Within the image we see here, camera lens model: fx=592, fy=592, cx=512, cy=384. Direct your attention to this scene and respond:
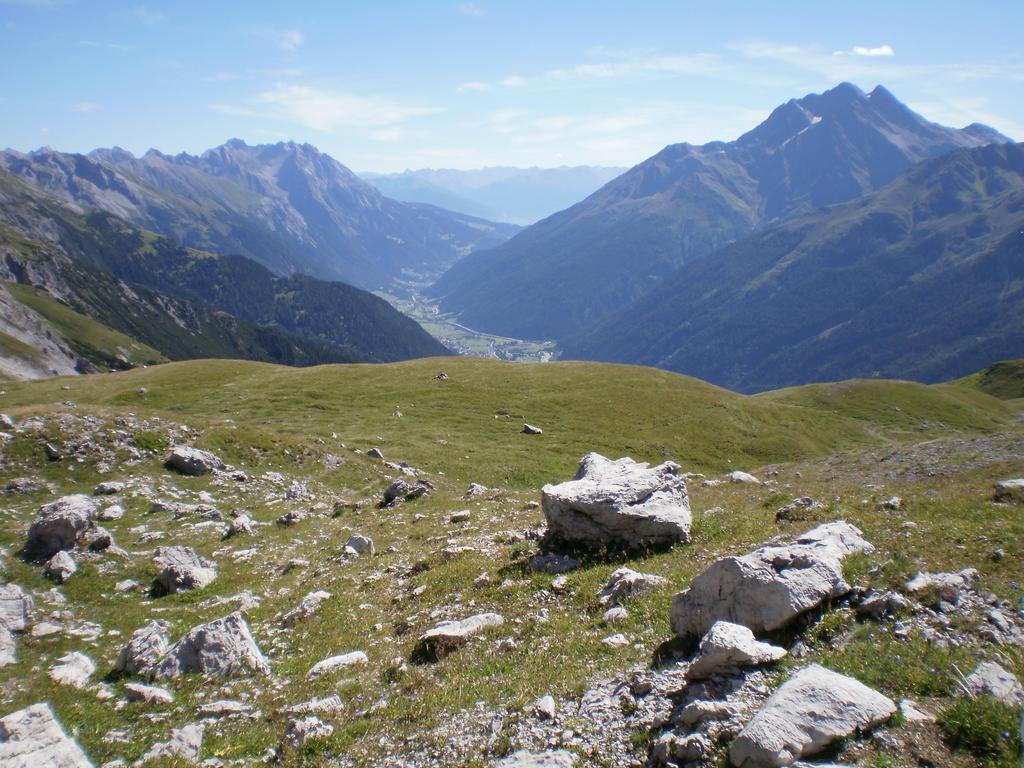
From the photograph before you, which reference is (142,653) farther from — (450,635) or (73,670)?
(450,635)

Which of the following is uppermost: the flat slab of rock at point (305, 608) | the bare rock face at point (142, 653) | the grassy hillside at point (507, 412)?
the bare rock face at point (142, 653)

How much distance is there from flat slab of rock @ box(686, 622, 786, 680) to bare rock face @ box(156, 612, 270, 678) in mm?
10453

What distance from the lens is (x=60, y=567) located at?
69.4 ft

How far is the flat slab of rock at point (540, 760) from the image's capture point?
9.19m

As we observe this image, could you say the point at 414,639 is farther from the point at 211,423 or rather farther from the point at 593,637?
the point at 211,423

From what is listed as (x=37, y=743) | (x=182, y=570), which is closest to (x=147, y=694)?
(x=37, y=743)

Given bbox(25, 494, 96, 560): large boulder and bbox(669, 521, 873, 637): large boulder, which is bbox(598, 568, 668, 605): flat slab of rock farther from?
bbox(25, 494, 96, 560): large boulder

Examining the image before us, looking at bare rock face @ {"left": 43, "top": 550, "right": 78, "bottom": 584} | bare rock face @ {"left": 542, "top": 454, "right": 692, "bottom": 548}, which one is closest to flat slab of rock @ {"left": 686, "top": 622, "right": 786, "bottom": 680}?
bare rock face @ {"left": 542, "top": 454, "right": 692, "bottom": 548}

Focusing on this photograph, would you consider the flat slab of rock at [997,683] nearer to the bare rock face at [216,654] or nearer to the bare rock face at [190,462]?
the bare rock face at [216,654]

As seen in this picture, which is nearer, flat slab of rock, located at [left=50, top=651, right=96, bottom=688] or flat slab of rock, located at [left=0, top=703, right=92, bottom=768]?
flat slab of rock, located at [left=0, top=703, right=92, bottom=768]

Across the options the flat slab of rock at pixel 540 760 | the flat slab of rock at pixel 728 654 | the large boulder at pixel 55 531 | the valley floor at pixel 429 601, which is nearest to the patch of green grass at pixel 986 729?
the valley floor at pixel 429 601

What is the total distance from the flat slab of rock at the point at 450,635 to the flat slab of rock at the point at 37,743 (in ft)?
21.7

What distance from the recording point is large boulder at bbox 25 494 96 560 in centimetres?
2255

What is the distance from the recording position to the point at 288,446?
42.8m
